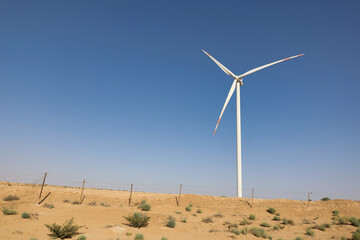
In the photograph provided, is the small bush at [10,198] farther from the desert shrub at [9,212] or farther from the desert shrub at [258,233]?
the desert shrub at [258,233]

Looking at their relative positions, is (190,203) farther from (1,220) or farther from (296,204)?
(1,220)

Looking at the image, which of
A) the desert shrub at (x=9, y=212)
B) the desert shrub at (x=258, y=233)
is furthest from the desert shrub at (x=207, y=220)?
the desert shrub at (x=9, y=212)

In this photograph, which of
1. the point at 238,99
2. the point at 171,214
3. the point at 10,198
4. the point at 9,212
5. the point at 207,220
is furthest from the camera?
the point at 238,99

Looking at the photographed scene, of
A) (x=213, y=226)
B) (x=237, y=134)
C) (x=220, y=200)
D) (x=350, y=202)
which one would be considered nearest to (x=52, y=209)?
(x=213, y=226)

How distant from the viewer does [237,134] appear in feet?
141

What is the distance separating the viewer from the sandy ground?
20.4 m

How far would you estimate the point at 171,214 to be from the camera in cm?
3109

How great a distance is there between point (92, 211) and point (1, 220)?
8480 millimetres

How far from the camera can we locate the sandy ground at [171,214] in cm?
2041

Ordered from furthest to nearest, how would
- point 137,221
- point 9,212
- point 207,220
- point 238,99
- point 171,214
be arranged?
point 238,99 → point 171,214 → point 207,220 → point 137,221 → point 9,212

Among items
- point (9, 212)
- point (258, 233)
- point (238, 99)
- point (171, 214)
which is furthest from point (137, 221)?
point (238, 99)

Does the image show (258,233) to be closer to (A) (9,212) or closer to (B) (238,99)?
(A) (9,212)

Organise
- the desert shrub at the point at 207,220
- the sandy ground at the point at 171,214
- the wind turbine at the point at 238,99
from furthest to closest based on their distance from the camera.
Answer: the wind turbine at the point at 238,99 < the desert shrub at the point at 207,220 < the sandy ground at the point at 171,214

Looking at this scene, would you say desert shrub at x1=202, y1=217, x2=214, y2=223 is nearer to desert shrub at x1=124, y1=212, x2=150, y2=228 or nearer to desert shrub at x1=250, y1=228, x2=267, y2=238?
desert shrub at x1=250, y1=228, x2=267, y2=238
